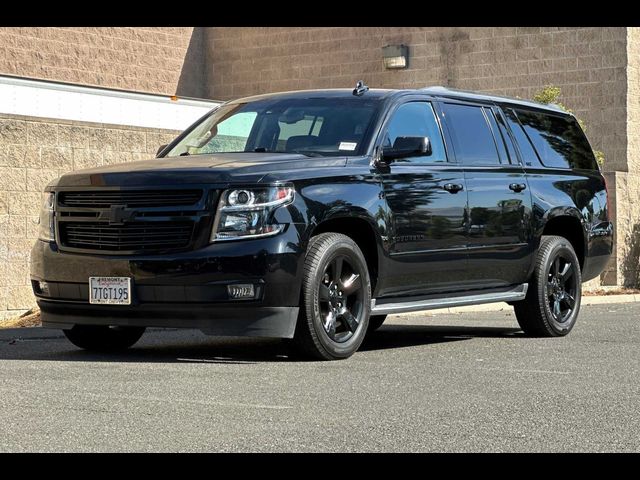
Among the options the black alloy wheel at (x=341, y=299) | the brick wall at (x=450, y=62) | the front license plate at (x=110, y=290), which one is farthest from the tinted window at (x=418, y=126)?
the brick wall at (x=450, y=62)

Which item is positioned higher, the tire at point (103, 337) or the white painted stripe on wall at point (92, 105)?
the white painted stripe on wall at point (92, 105)

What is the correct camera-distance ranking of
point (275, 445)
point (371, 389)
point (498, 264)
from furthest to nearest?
point (498, 264), point (371, 389), point (275, 445)

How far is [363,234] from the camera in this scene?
1020 cm

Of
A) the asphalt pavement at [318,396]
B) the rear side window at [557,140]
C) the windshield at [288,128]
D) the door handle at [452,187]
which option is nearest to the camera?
the asphalt pavement at [318,396]

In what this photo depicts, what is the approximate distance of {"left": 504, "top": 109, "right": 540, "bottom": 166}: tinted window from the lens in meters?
12.2

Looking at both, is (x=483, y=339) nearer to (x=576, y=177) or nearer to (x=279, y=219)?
(x=576, y=177)

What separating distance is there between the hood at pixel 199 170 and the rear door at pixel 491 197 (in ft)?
5.35

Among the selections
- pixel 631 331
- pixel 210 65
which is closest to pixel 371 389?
pixel 631 331

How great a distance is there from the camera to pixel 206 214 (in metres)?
9.21

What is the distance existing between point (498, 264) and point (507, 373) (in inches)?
94.5

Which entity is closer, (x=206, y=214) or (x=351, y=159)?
(x=206, y=214)

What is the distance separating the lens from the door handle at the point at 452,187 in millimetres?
10805

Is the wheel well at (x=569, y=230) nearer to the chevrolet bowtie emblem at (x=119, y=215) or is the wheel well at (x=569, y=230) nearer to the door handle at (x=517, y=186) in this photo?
the door handle at (x=517, y=186)

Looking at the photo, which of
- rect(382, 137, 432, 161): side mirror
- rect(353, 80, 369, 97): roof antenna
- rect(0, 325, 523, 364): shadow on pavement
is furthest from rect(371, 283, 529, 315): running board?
rect(353, 80, 369, 97): roof antenna
